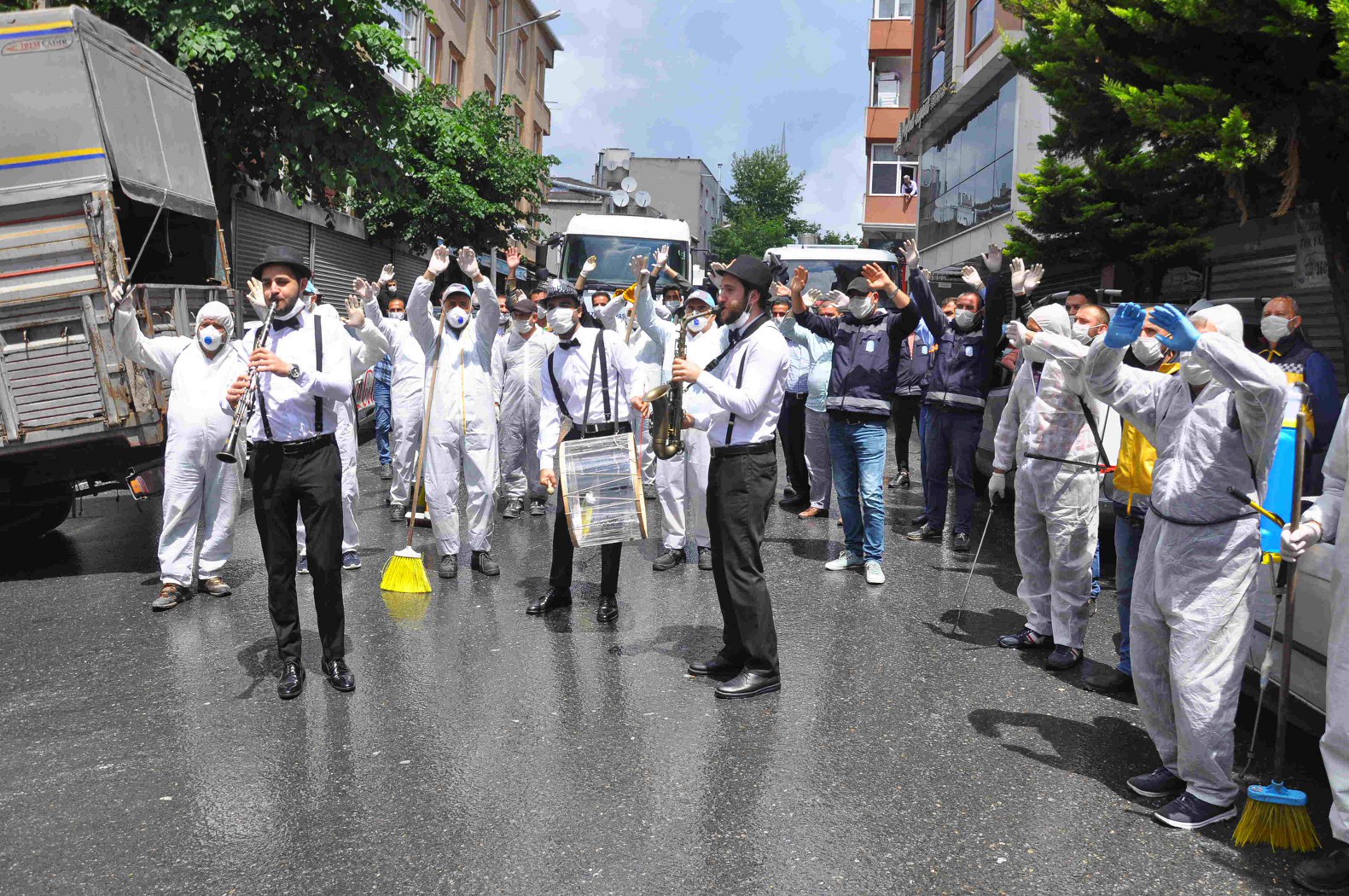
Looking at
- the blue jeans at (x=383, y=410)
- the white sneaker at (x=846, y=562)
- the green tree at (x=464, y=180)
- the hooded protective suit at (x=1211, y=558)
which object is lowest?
the white sneaker at (x=846, y=562)

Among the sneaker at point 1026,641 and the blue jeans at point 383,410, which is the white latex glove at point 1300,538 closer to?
the sneaker at point 1026,641

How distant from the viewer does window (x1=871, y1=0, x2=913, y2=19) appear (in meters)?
42.1

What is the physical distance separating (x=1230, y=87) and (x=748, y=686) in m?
5.67

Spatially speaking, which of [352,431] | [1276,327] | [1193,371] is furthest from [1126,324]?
[352,431]

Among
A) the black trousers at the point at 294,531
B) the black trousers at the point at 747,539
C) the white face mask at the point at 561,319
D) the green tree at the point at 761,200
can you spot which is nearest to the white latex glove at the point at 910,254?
the black trousers at the point at 747,539

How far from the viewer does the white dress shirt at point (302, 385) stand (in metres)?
5.60

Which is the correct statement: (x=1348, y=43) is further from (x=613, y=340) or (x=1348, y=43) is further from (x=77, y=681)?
(x=77, y=681)

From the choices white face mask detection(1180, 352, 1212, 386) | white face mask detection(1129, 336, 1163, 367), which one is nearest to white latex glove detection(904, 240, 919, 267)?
white face mask detection(1129, 336, 1163, 367)

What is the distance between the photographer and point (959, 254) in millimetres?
26984

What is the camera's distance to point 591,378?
7.09 metres

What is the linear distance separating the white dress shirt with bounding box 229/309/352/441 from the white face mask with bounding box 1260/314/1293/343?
5421mm

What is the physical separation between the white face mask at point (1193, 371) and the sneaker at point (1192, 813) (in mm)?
1580

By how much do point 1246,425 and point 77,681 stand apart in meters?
5.64

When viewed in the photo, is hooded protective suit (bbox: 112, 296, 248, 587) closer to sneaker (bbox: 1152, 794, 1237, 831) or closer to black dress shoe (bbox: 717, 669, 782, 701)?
black dress shoe (bbox: 717, 669, 782, 701)
